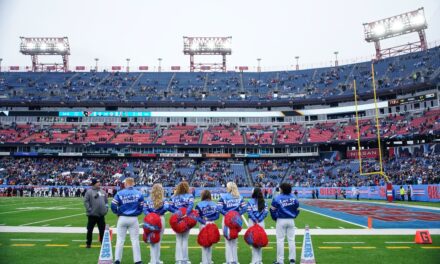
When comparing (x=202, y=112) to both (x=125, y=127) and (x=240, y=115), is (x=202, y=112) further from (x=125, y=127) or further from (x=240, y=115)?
(x=125, y=127)

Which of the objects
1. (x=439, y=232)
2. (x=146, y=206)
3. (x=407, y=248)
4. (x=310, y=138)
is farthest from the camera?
(x=310, y=138)

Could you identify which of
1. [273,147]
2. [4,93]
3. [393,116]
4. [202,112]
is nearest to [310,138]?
[273,147]

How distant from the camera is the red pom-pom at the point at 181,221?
8039 millimetres

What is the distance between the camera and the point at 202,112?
63156 mm

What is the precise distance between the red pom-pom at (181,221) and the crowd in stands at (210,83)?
53.4 meters

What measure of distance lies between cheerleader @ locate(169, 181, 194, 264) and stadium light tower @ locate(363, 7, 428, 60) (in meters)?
64.9

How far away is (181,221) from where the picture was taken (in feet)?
26.6

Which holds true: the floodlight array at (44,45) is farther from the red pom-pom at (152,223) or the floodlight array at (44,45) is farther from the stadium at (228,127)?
A: the red pom-pom at (152,223)

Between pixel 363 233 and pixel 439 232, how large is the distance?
2929mm

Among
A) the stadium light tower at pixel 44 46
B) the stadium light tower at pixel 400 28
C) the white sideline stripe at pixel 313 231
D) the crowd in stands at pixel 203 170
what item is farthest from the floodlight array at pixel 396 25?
the stadium light tower at pixel 44 46

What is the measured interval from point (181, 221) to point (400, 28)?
6589cm

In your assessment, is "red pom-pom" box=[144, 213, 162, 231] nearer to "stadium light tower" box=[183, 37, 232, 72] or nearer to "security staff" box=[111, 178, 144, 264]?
"security staff" box=[111, 178, 144, 264]

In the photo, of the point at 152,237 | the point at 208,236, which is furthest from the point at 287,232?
the point at 152,237

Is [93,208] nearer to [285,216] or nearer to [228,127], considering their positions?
[285,216]
